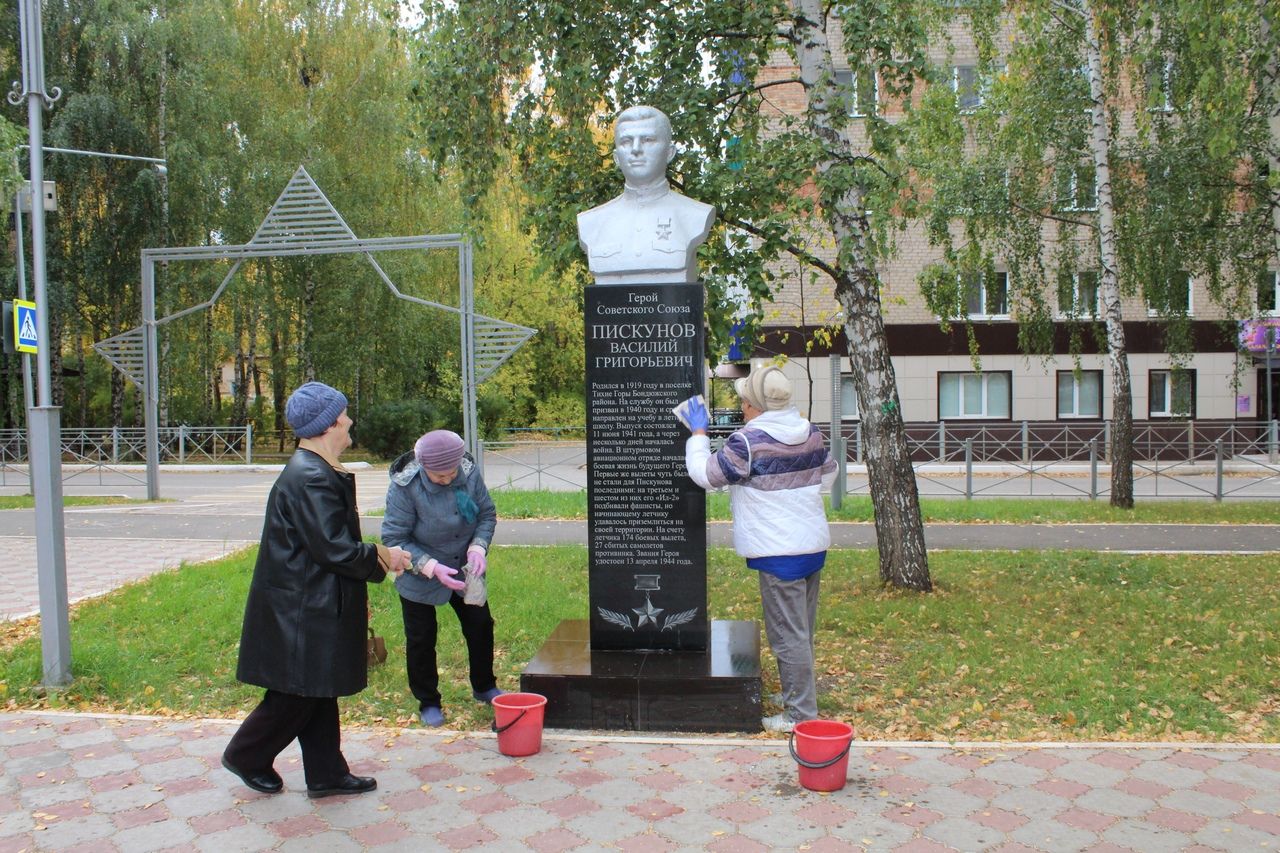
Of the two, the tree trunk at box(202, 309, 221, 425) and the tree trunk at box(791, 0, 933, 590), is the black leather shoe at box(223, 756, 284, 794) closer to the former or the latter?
the tree trunk at box(791, 0, 933, 590)

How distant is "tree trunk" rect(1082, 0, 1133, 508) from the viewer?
13.5 meters

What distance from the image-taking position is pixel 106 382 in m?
32.9

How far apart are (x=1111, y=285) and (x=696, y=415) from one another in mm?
10704

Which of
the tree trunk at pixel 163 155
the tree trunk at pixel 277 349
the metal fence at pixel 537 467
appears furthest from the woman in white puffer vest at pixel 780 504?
the tree trunk at pixel 277 349

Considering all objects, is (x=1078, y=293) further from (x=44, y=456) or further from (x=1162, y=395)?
(x=44, y=456)

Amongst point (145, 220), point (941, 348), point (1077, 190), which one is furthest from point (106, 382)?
point (1077, 190)

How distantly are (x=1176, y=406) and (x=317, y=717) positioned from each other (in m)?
18.3

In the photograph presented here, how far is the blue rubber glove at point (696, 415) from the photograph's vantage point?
191 inches

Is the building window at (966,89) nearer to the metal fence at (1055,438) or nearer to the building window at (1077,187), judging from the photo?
the building window at (1077,187)

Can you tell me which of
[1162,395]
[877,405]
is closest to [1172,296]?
[877,405]

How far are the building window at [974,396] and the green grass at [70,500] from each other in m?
17.6

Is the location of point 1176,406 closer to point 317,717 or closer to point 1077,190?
point 1077,190

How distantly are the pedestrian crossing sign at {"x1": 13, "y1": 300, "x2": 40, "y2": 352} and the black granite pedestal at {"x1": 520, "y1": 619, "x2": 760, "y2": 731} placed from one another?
3.55 meters

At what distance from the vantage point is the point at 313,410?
12.7 ft
